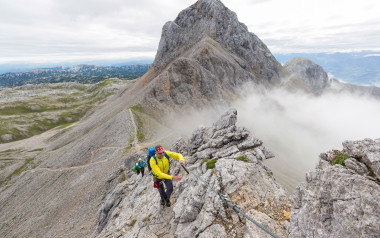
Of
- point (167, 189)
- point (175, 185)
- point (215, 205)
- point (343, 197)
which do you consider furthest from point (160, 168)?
point (343, 197)

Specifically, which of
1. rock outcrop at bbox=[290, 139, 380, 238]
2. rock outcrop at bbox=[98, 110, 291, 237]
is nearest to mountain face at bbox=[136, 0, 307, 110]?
rock outcrop at bbox=[98, 110, 291, 237]

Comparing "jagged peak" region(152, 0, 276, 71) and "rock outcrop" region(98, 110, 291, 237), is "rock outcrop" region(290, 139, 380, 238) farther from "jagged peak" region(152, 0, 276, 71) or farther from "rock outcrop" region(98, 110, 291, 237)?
"jagged peak" region(152, 0, 276, 71)

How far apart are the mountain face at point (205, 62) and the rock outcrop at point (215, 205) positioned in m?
71.4

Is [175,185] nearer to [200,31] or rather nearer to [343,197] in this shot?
[343,197]

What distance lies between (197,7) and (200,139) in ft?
441

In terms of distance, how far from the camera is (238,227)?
46.1 feet

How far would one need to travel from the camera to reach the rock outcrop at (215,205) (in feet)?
47.8

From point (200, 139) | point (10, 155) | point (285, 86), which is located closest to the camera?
point (200, 139)

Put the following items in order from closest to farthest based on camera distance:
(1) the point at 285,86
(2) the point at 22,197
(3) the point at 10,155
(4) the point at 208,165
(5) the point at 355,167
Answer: (5) the point at 355,167
(4) the point at 208,165
(2) the point at 22,197
(3) the point at 10,155
(1) the point at 285,86

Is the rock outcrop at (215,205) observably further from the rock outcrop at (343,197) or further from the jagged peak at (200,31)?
the jagged peak at (200,31)

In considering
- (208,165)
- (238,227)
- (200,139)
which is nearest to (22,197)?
(200,139)

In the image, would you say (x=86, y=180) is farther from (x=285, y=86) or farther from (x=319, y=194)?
(x=285, y=86)

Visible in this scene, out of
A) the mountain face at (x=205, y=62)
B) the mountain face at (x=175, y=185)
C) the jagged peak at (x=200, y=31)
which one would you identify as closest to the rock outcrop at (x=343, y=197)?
the mountain face at (x=175, y=185)

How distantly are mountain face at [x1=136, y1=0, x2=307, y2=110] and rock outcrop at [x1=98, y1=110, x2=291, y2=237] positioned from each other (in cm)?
7136
